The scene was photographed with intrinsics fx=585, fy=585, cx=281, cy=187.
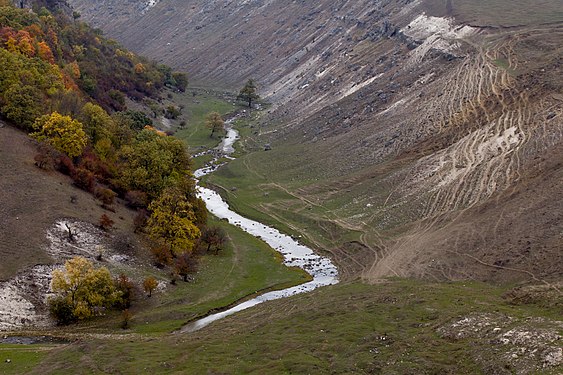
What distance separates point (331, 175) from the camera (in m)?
103

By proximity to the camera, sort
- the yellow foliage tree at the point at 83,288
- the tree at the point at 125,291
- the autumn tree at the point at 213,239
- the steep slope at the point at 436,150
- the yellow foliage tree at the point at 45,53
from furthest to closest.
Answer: the yellow foliage tree at the point at 45,53
the autumn tree at the point at 213,239
the steep slope at the point at 436,150
the tree at the point at 125,291
the yellow foliage tree at the point at 83,288

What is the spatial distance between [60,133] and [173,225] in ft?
77.9

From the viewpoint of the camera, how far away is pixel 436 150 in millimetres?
95625

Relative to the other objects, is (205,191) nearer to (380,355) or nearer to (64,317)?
(64,317)

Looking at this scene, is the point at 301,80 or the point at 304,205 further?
the point at 301,80

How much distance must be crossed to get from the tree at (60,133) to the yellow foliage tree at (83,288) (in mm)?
28878

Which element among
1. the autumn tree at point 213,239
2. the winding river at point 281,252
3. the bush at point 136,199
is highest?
the bush at point 136,199

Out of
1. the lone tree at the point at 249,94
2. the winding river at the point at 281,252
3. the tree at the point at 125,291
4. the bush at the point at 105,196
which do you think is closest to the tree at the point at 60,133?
the bush at the point at 105,196

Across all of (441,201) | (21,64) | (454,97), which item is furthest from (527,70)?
(21,64)

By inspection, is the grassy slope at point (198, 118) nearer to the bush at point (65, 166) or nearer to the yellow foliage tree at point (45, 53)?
the yellow foliage tree at point (45, 53)

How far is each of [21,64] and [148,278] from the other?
4867cm

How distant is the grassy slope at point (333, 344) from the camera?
38031 millimetres

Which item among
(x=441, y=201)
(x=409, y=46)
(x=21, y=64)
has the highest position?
(x=21, y=64)

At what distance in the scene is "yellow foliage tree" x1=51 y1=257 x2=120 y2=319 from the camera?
55.8m
